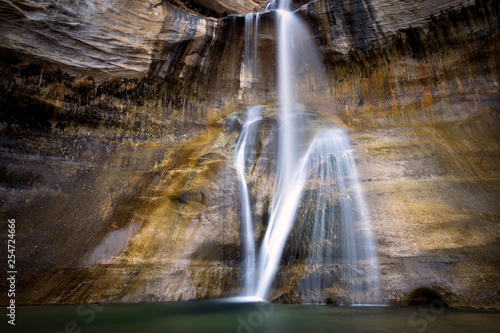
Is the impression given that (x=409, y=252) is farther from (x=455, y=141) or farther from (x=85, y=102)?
(x=85, y=102)

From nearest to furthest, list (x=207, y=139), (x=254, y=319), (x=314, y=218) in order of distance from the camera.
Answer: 1. (x=254, y=319)
2. (x=314, y=218)
3. (x=207, y=139)

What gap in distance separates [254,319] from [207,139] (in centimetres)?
706

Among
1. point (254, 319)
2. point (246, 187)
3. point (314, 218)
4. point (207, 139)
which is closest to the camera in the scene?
point (254, 319)

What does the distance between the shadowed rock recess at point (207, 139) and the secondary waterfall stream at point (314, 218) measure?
26 cm

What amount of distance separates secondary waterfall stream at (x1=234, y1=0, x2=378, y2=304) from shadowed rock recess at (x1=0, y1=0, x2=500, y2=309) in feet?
0.85

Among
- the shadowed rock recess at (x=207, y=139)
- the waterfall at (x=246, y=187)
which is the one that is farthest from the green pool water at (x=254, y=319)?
the waterfall at (x=246, y=187)

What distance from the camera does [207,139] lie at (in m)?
10.9

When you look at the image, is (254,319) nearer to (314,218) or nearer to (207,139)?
(314,218)

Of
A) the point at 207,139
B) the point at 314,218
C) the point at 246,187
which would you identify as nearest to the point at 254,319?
the point at 314,218

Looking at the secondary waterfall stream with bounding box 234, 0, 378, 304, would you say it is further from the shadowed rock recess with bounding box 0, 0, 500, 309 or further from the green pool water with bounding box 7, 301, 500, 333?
the green pool water with bounding box 7, 301, 500, 333

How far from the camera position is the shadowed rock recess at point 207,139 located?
22.4 feet

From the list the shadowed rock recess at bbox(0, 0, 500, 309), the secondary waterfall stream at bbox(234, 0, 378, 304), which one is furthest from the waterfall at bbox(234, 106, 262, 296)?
the shadowed rock recess at bbox(0, 0, 500, 309)

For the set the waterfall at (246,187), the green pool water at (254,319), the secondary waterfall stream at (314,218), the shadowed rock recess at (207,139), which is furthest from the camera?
the waterfall at (246,187)

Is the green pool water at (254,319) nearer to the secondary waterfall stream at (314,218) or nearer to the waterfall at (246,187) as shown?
the secondary waterfall stream at (314,218)
